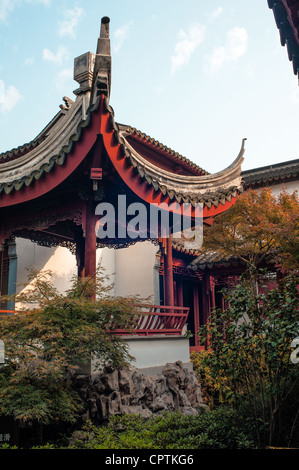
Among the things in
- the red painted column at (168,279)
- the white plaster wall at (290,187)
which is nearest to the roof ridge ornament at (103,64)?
the red painted column at (168,279)

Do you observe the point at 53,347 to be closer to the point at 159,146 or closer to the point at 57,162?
the point at 57,162

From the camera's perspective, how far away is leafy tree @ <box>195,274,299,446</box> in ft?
12.9

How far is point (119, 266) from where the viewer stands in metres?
13.5

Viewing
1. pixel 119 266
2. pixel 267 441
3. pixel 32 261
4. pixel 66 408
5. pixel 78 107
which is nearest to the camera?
pixel 267 441

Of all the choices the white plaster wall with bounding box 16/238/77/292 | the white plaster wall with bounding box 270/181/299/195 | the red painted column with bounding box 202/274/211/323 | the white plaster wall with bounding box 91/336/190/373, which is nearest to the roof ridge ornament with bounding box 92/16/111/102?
the white plaster wall with bounding box 91/336/190/373

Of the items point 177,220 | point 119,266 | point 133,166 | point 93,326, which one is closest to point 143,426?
point 93,326

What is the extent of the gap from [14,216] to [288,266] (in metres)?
5.90

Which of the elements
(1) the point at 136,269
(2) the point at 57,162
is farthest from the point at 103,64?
(1) the point at 136,269

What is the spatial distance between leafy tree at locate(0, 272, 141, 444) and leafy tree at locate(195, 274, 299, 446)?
1.26 m

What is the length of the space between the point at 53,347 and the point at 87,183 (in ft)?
8.79

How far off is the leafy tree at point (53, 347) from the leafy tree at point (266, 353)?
1.26 m

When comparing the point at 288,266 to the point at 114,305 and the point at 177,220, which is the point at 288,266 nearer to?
the point at 177,220

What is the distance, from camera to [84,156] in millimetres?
5801

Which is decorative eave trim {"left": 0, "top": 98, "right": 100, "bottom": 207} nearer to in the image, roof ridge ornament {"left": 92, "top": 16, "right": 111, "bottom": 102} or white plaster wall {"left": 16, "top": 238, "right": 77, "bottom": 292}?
roof ridge ornament {"left": 92, "top": 16, "right": 111, "bottom": 102}
